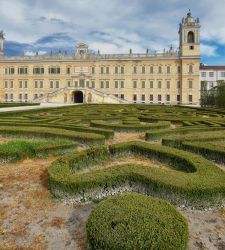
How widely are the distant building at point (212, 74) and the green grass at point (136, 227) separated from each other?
83704 mm

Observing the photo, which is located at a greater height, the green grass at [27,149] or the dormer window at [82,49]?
the dormer window at [82,49]

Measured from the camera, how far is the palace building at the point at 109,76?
60781mm

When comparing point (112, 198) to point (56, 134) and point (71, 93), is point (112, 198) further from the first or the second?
point (71, 93)

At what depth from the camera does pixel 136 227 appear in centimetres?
390

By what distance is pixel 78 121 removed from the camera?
16.0 meters

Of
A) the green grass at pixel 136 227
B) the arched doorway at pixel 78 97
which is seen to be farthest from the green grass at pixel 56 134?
the arched doorway at pixel 78 97

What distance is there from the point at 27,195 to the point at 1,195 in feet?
1.81

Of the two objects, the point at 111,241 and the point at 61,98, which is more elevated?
the point at 61,98

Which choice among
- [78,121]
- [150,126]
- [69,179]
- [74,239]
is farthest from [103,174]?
[78,121]

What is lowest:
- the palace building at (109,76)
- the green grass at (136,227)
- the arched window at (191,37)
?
the green grass at (136,227)

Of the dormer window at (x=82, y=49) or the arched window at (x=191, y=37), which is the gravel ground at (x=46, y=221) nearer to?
the arched window at (x=191, y=37)

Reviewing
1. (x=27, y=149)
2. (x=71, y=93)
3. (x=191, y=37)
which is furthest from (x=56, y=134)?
(x=191, y=37)

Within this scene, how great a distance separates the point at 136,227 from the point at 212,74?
282ft

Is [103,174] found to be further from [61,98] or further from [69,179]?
[61,98]
